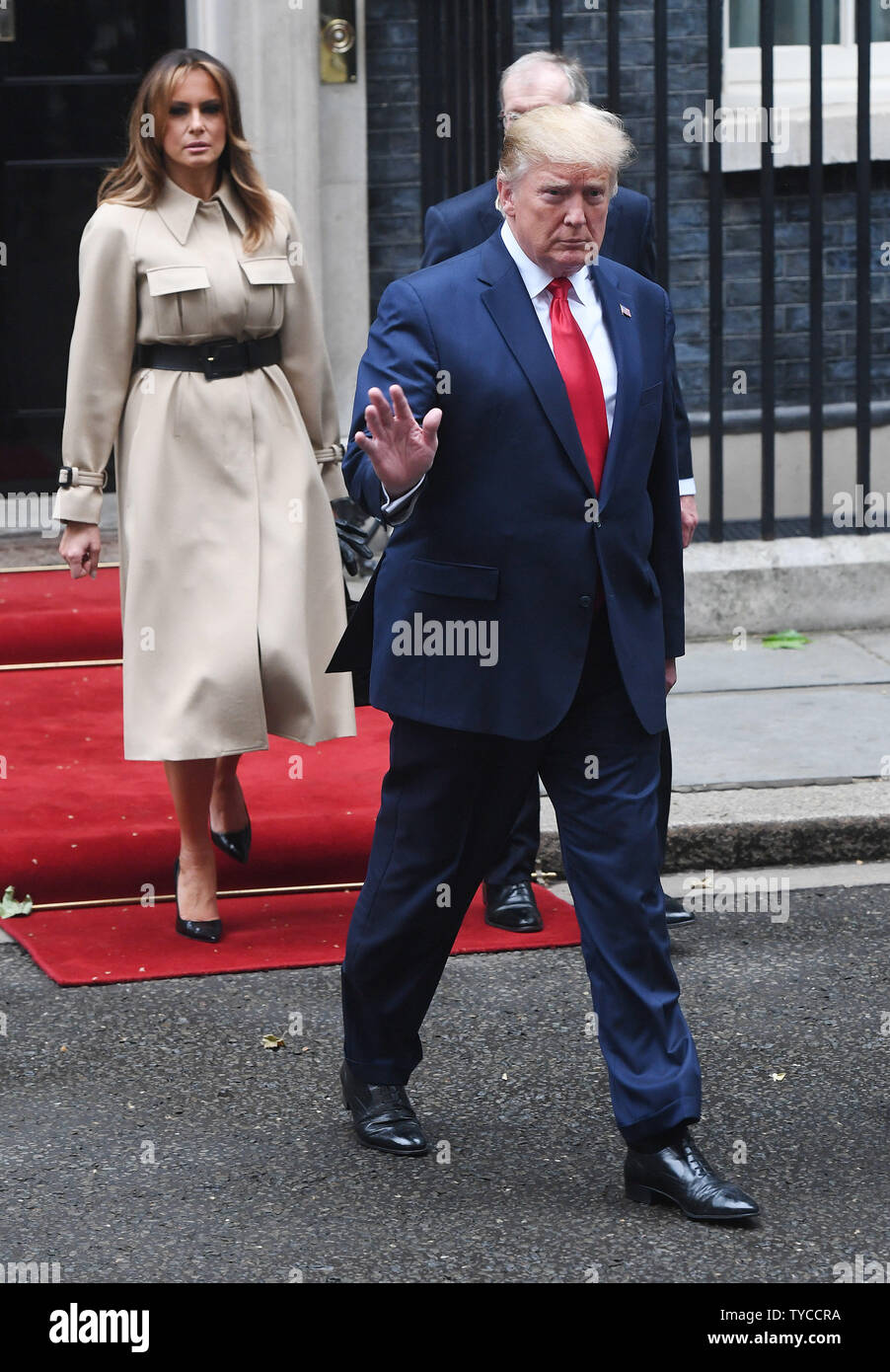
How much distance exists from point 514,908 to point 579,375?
196 centimetres

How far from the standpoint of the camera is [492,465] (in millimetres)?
3699

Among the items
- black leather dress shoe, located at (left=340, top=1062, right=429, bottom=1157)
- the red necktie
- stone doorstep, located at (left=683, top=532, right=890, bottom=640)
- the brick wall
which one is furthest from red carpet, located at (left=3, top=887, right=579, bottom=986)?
the brick wall

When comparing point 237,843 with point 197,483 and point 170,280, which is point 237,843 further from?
point 170,280

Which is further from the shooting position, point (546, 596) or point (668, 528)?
point (668, 528)

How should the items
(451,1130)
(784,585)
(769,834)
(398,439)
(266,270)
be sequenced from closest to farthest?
(398,439) → (451,1130) → (266,270) → (769,834) → (784,585)

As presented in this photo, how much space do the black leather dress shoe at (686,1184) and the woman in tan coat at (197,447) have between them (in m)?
1.76

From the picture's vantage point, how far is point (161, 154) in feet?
16.6

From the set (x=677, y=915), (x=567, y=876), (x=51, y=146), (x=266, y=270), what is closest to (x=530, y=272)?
(x=567, y=876)

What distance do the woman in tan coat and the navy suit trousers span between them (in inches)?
50.1

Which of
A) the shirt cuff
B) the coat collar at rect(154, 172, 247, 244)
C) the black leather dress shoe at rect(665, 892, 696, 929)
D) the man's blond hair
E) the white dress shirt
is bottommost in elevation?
the black leather dress shoe at rect(665, 892, 696, 929)

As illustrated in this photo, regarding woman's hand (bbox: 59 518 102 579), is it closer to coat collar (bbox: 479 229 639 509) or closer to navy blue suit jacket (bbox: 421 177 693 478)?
navy blue suit jacket (bbox: 421 177 693 478)

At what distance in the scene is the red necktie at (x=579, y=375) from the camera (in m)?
3.73

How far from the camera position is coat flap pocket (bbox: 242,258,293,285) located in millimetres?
5117
